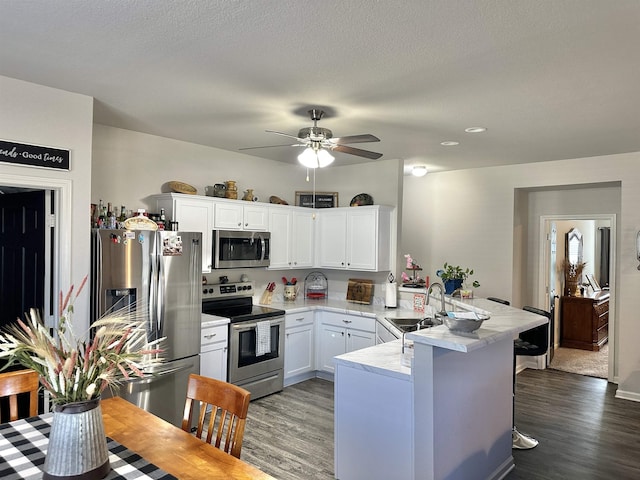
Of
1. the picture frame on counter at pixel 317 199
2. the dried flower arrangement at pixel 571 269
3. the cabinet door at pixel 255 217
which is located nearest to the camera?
the cabinet door at pixel 255 217

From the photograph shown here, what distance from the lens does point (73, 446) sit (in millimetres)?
1432

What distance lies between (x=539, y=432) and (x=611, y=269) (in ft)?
7.75

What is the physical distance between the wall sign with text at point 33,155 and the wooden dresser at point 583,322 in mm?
7001

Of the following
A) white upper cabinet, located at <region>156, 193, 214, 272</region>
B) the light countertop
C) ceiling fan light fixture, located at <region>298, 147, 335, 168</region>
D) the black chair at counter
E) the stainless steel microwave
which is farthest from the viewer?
the stainless steel microwave

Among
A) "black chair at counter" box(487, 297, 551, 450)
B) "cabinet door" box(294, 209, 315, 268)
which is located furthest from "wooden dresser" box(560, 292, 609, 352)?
"cabinet door" box(294, 209, 315, 268)

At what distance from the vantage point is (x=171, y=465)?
1.63 m

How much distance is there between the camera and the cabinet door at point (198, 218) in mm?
4230

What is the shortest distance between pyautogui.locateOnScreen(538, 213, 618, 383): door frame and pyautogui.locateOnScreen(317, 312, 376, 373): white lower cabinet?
2.61 metres

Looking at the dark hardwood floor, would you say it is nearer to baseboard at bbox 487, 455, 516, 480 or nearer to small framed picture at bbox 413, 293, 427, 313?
baseboard at bbox 487, 455, 516, 480

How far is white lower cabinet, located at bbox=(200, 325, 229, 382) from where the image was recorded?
13.4 ft

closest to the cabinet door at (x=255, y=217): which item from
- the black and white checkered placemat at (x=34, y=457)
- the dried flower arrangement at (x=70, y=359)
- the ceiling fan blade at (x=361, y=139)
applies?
the ceiling fan blade at (x=361, y=139)

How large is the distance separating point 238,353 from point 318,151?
2186 millimetres

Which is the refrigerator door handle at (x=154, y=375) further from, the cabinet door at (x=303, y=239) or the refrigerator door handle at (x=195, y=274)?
the cabinet door at (x=303, y=239)

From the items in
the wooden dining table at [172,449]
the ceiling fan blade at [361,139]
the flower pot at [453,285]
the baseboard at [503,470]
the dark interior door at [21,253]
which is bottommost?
the baseboard at [503,470]
